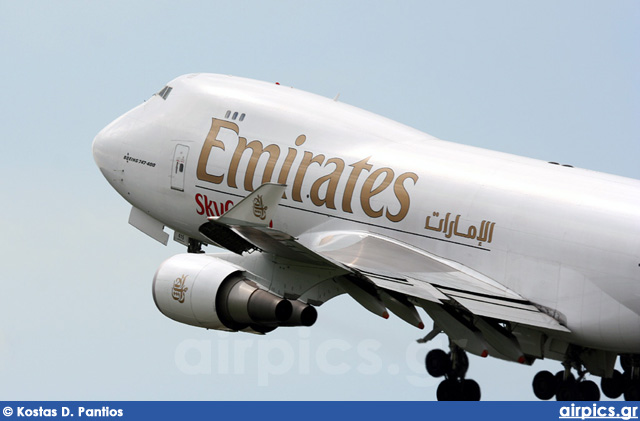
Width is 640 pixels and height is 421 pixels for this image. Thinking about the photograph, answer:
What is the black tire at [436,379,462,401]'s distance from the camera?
99.8ft

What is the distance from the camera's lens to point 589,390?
1184 inches

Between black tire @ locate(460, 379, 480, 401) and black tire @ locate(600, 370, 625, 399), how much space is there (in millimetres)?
2776

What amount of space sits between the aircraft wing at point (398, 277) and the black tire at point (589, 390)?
→ 2.47 metres

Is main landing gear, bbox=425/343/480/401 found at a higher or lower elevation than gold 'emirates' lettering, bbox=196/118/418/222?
lower

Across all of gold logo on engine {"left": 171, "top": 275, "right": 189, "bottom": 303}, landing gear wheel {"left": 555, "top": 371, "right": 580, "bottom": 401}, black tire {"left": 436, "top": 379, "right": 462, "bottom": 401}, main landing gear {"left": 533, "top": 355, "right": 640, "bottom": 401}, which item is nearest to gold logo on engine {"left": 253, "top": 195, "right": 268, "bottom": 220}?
gold logo on engine {"left": 171, "top": 275, "right": 189, "bottom": 303}

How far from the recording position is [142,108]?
3494cm

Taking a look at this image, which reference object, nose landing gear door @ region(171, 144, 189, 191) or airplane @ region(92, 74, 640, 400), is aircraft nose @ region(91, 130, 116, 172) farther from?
nose landing gear door @ region(171, 144, 189, 191)

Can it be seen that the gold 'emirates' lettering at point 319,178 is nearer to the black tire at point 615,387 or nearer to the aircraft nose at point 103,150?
the aircraft nose at point 103,150

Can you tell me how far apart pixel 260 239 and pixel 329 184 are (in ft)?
14.0

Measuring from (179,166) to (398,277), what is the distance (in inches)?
299

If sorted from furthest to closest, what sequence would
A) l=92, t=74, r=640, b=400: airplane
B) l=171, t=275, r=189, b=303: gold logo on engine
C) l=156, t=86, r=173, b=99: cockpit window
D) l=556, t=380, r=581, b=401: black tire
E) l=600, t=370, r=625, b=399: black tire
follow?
l=156, t=86, r=173, b=99: cockpit window < l=600, t=370, r=625, b=399: black tire < l=171, t=275, r=189, b=303: gold logo on engine < l=556, t=380, r=581, b=401: black tire < l=92, t=74, r=640, b=400: airplane

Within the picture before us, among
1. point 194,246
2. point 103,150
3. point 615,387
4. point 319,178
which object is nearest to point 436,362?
point 615,387

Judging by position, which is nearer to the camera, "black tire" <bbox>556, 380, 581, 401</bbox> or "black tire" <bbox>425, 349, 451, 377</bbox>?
"black tire" <bbox>556, 380, 581, 401</bbox>

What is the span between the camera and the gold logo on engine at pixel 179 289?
2970cm
